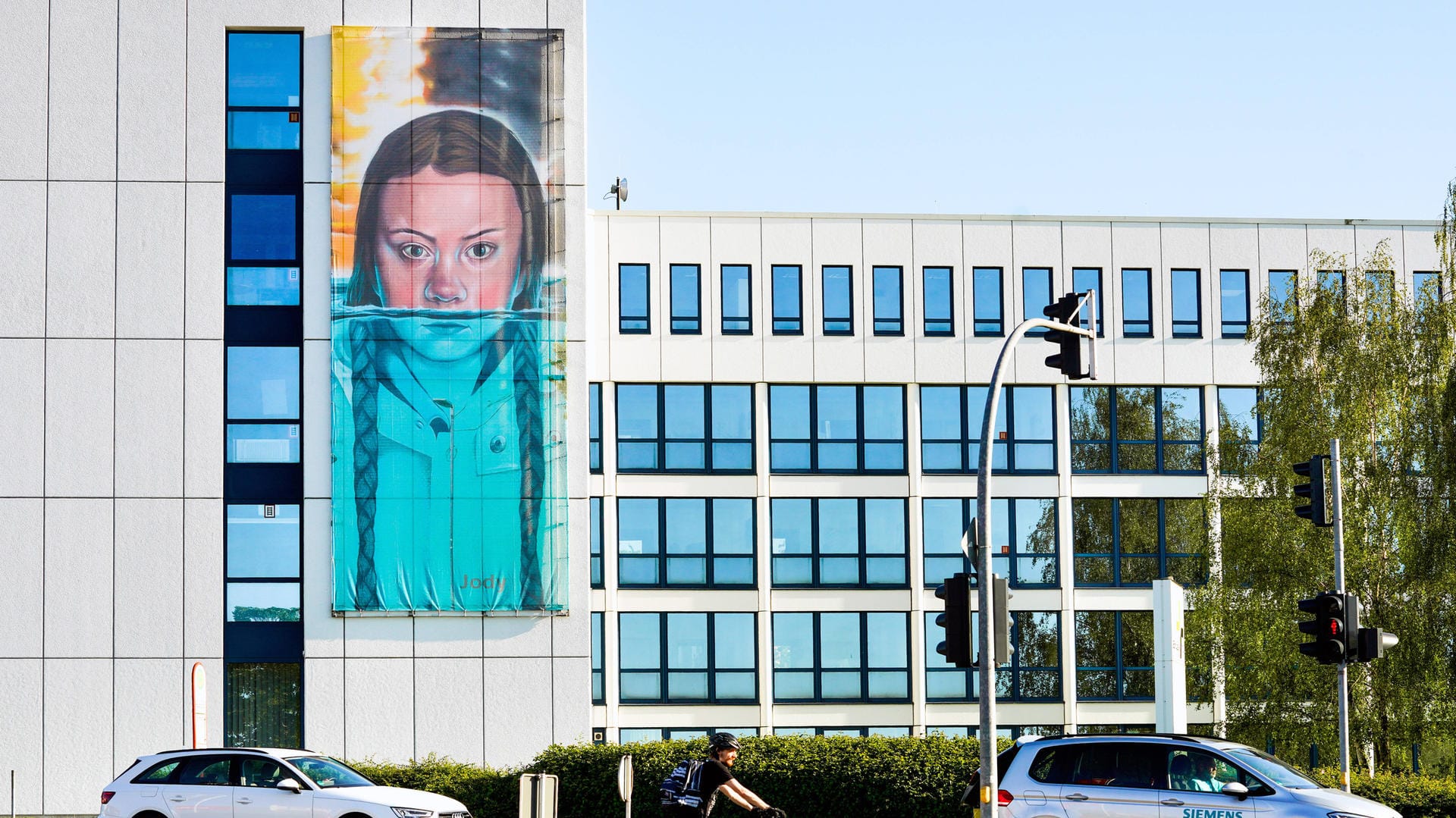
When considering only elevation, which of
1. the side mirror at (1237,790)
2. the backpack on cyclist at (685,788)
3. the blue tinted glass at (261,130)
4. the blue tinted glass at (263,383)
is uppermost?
the blue tinted glass at (261,130)

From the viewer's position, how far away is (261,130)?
96.3 ft

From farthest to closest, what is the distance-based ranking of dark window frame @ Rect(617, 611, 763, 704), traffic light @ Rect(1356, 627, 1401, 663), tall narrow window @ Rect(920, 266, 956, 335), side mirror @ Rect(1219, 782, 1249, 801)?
tall narrow window @ Rect(920, 266, 956, 335) → dark window frame @ Rect(617, 611, 763, 704) → traffic light @ Rect(1356, 627, 1401, 663) → side mirror @ Rect(1219, 782, 1249, 801)

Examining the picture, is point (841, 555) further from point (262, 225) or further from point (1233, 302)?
point (262, 225)

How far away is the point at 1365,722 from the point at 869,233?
14450 mm

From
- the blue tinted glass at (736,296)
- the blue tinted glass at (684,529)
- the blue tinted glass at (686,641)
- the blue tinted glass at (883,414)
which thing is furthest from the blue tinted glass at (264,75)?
the blue tinted glass at (883,414)

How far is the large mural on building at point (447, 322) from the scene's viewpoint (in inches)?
1107

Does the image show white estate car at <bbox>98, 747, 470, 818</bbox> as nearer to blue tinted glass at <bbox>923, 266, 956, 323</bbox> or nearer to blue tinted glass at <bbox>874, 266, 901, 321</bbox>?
blue tinted glass at <bbox>874, 266, 901, 321</bbox>

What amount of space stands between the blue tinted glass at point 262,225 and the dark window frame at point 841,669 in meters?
12.8

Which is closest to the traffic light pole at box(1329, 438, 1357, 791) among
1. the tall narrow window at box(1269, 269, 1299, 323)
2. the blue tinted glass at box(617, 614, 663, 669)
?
the tall narrow window at box(1269, 269, 1299, 323)

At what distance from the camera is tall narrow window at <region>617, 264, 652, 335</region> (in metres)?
33.5

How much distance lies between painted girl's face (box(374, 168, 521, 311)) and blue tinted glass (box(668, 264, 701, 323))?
5.48 meters

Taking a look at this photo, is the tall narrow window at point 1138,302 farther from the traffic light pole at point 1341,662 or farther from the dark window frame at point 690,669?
the traffic light pole at point 1341,662

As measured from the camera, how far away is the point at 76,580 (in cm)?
2792

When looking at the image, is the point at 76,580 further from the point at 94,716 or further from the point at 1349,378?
the point at 1349,378
